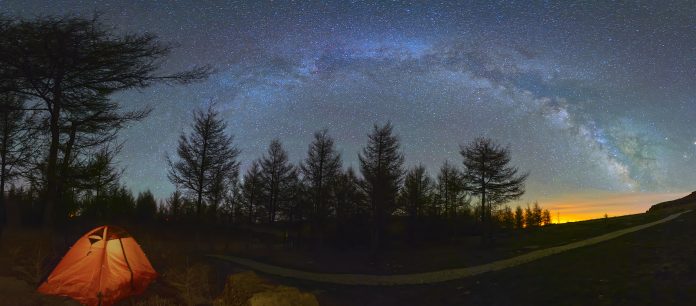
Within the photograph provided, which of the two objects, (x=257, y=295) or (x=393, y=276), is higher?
(x=257, y=295)

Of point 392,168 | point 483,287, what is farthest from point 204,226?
point 483,287

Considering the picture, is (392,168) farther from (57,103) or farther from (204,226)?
(57,103)

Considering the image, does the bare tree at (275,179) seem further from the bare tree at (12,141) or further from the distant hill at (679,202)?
the distant hill at (679,202)

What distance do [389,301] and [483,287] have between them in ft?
15.9

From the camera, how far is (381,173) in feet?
121

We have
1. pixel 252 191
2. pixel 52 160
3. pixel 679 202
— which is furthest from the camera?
pixel 679 202

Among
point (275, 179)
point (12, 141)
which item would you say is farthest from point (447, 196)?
point (12, 141)

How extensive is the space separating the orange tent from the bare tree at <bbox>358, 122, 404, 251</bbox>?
26996mm

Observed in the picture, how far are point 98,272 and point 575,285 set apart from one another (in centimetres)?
1736


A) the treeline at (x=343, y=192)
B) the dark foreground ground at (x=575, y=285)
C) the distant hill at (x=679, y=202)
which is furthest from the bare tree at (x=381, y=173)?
the distant hill at (x=679, y=202)

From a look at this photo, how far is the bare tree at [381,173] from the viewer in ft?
121

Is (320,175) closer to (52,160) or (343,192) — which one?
(343,192)

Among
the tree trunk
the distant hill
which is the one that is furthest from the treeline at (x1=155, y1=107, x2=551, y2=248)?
the distant hill

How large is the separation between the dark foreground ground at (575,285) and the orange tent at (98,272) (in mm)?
8322
